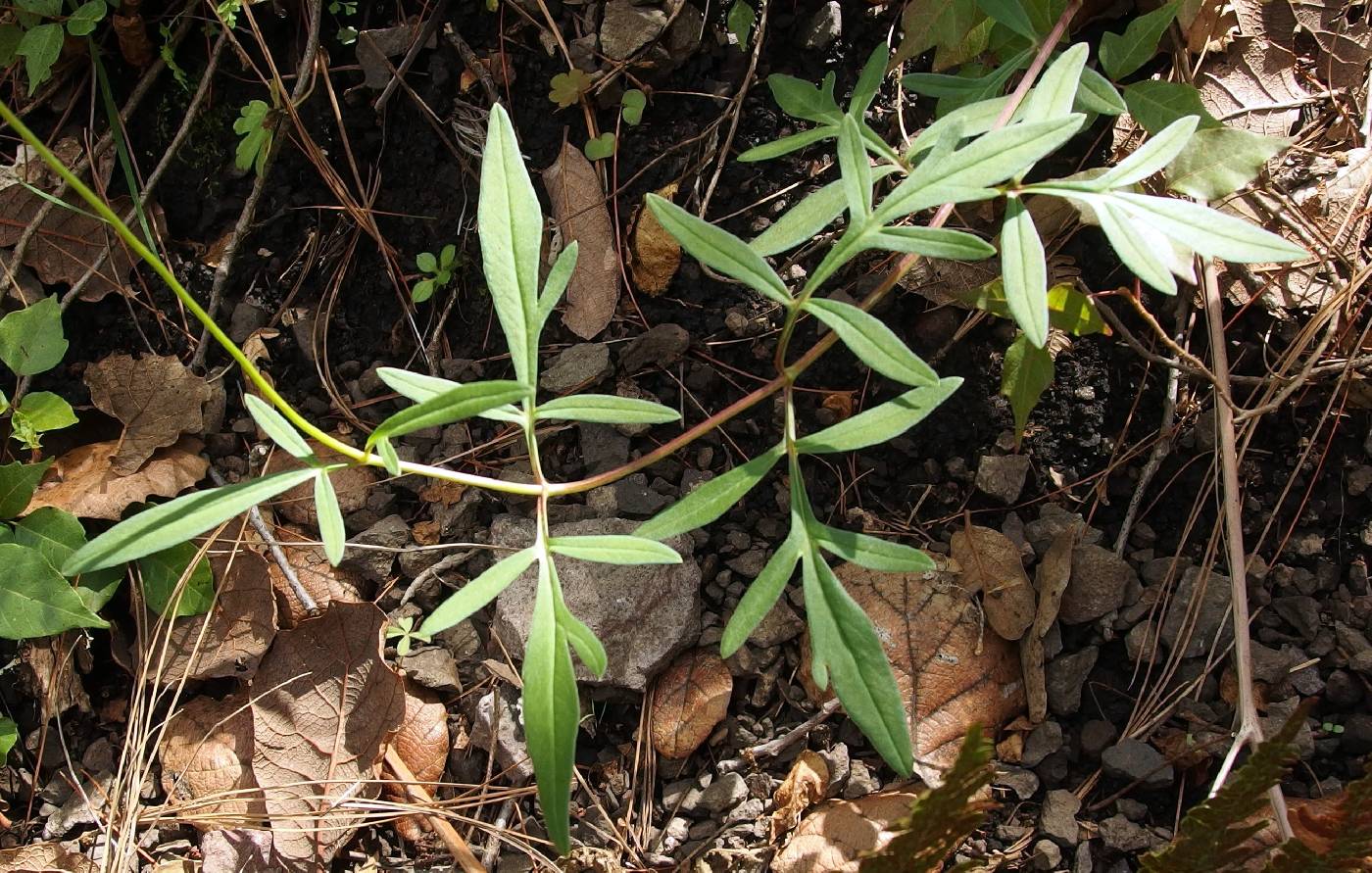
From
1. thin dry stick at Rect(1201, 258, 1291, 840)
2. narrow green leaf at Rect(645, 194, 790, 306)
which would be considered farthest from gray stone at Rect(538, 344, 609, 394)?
thin dry stick at Rect(1201, 258, 1291, 840)

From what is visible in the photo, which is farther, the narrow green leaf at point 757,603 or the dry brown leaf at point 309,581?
the dry brown leaf at point 309,581

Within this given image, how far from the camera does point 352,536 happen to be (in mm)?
2297

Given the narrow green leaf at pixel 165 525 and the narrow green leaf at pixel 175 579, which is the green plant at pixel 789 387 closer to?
the narrow green leaf at pixel 165 525

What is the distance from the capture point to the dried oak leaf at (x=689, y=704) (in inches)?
80.6

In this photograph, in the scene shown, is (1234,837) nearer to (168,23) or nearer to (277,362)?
(277,362)

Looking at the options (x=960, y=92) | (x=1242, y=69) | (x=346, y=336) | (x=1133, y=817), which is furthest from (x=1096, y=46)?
(x=346, y=336)

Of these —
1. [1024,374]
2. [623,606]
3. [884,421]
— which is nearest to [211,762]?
[623,606]

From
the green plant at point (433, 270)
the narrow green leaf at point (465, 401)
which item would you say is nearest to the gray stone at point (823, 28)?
the green plant at point (433, 270)

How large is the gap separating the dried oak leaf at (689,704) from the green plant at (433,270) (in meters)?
1.01

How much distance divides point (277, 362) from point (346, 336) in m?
0.18

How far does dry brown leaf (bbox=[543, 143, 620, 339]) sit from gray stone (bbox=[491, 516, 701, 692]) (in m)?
0.47

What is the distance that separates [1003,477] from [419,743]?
132 centimetres

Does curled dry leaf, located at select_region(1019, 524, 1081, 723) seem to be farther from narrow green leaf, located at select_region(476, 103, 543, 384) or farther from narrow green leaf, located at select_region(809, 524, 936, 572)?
narrow green leaf, located at select_region(476, 103, 543, 384)

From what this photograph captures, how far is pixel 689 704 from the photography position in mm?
2059
